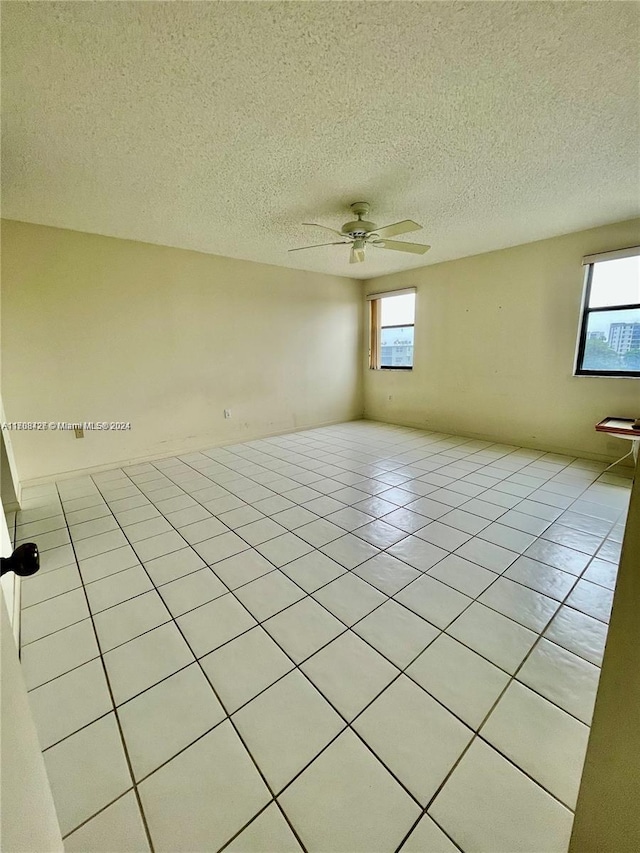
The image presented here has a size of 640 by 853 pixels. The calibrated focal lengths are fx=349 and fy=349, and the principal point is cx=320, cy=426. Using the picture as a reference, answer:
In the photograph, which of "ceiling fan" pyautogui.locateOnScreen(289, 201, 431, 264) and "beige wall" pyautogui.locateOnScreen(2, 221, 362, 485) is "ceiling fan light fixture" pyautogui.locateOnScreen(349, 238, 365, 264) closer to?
"ceiling fan" pyautogui.locateOnScreen(289, 201, 431, 264)

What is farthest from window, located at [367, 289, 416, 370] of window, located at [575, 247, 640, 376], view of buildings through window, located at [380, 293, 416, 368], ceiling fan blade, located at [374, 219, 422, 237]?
ceiling fan blade, located at [374, 219, 422, 237]

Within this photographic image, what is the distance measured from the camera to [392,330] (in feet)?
18.9

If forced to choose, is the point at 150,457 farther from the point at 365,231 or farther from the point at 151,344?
the point at 365,231

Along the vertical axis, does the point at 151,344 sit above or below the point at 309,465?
above

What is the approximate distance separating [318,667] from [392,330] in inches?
204

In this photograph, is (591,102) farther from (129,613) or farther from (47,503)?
(47,503)

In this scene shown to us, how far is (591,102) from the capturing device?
176 cm

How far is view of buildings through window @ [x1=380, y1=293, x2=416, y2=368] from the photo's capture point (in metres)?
5.44

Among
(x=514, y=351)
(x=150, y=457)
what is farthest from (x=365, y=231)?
(x=150, y=457)

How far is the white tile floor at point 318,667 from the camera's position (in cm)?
100

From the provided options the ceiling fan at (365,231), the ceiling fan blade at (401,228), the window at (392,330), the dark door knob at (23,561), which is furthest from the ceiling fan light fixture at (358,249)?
the dark door knob at (23,561)

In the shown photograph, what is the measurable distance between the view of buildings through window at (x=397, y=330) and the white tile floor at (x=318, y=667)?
126 inches

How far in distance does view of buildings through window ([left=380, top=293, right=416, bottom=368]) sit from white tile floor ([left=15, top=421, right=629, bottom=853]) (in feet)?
10.5

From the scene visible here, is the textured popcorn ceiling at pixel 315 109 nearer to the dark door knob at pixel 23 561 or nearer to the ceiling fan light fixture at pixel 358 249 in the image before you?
the ceiling fan light fixture at pixel 358 249
